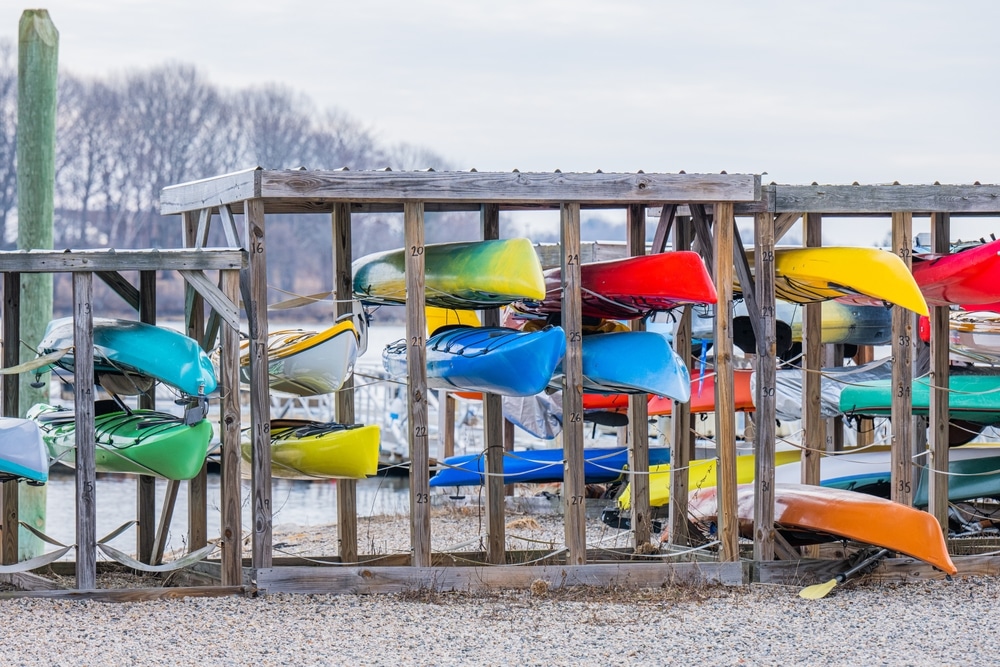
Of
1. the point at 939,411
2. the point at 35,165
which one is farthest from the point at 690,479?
the point at 35,165

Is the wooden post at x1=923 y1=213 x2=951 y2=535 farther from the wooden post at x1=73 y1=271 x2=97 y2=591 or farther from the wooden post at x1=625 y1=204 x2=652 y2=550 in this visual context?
the wooden post at x1=73 y1=271 x2=97 y2=591

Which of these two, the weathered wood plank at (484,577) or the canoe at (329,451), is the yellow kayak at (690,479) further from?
the canoe at (329,451)

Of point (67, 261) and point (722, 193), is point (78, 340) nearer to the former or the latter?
point (67, 261)

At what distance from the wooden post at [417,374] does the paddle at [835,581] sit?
6.33ft

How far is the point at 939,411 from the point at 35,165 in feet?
20.5

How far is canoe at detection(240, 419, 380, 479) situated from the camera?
6527 mm

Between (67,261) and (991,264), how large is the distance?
4856mm

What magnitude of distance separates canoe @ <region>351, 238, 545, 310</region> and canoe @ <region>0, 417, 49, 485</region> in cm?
211

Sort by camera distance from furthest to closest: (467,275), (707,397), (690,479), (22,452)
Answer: (707,397)
(690,479)
(467,275)
(22,452)

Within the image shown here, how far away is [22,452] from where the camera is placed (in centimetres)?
587

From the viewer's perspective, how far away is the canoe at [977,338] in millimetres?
8633

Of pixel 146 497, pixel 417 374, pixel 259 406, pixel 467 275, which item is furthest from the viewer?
pixel 146 497

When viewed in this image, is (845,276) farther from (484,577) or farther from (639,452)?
(484,577)

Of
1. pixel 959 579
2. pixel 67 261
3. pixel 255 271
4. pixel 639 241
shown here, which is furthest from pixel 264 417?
pixel 959 579
